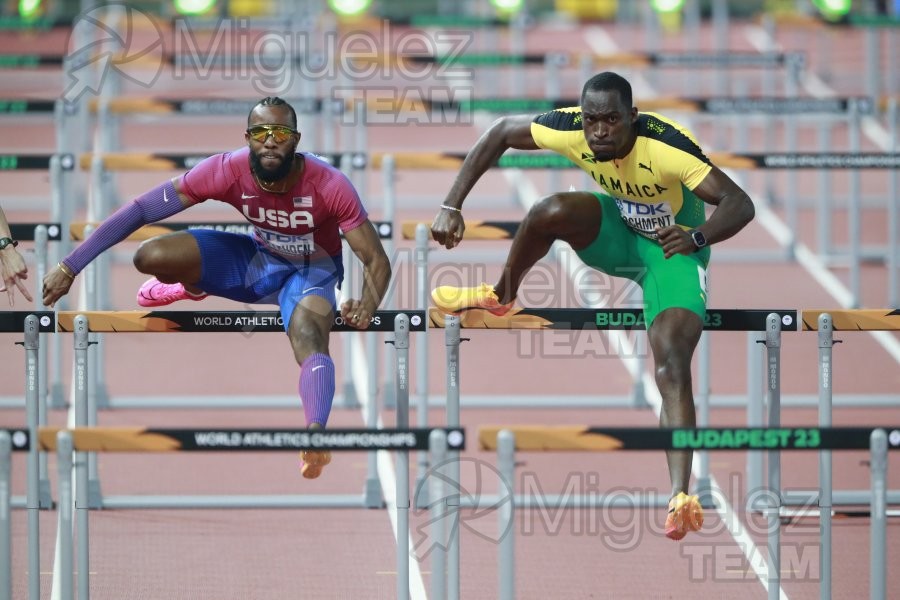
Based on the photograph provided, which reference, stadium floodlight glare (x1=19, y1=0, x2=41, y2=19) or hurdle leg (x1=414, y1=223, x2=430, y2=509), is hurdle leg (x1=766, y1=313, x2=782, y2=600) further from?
stadium floodlight glare (x1=19, y1=0, x2=41, y2=19)

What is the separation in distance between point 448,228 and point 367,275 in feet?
1.43

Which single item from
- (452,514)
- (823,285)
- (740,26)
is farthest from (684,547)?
(740,26)

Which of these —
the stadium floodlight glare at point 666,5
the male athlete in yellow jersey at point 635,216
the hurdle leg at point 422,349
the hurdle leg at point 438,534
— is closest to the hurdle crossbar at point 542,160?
the hurdle leg at point 422,349

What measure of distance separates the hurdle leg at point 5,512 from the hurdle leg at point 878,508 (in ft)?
8.89

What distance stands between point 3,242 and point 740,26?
15.0m

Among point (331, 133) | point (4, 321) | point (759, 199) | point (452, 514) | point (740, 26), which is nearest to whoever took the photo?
point (452, 514)

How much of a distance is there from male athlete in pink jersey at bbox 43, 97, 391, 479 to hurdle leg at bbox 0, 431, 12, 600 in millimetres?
1355

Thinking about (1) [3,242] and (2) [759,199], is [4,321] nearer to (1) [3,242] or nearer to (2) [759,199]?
(1) [3,242]

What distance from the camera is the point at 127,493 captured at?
24.3ft

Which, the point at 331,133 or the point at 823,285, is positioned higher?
the point at 331,133

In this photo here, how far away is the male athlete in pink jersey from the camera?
5.90 m

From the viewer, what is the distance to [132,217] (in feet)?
19.9

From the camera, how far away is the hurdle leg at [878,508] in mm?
4652

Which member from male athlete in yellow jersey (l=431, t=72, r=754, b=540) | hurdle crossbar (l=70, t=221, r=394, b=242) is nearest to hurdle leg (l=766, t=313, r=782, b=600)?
male athlete in yellow jersey (l=431, t=72, r=754, b=540)
